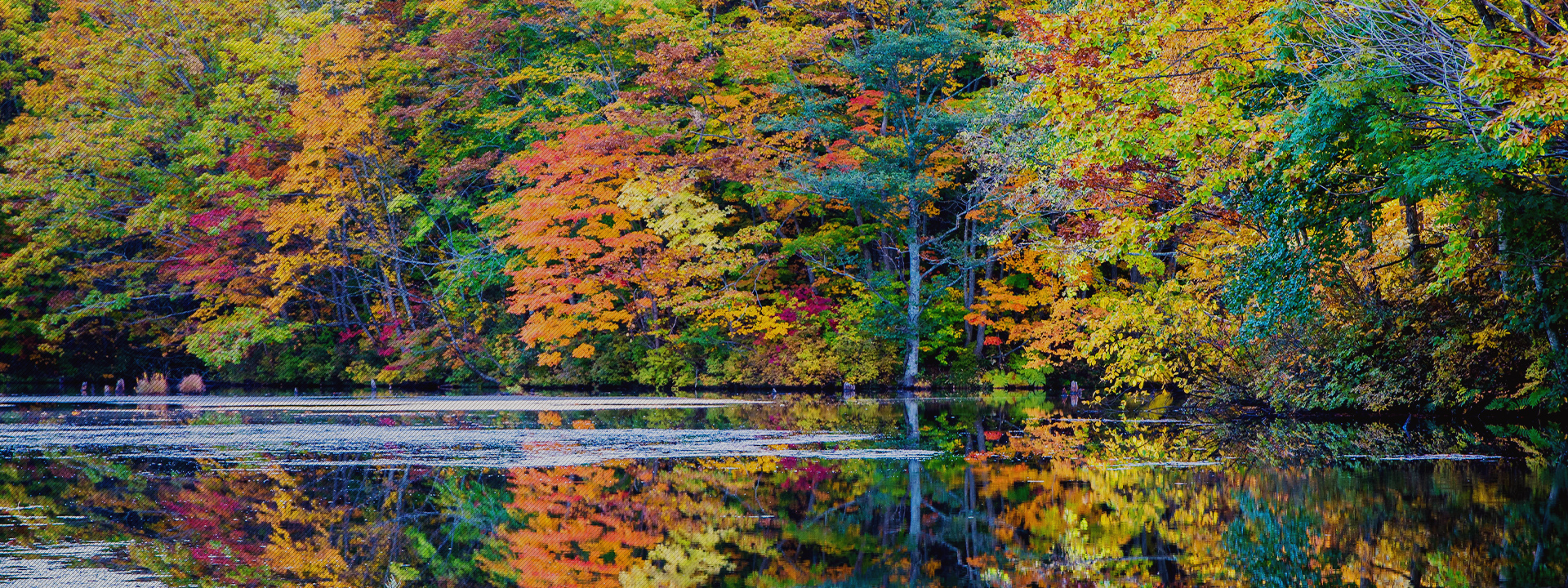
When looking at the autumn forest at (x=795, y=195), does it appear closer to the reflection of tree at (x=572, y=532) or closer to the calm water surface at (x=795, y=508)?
the calm water surface at (x=795, y=508)

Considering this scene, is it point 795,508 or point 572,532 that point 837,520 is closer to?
point 795,508

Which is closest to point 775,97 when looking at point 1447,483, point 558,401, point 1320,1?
point 558,401

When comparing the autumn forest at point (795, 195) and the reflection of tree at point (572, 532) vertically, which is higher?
the autumn forest at point (795, 195)

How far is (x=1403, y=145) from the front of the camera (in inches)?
455

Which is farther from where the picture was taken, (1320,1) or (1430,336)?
(1430,336)

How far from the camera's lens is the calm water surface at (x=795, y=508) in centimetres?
641

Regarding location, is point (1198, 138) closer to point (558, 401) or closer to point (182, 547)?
point (182, 547)

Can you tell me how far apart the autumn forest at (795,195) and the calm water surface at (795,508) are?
2179 millimetres

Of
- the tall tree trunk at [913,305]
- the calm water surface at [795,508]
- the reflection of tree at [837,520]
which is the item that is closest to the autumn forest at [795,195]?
the tall tree trunk at [913,305]

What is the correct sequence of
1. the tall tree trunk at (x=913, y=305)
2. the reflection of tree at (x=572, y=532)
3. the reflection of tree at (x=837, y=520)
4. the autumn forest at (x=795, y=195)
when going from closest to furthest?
the reflection of tree at (x=837, y=520)
the reflection of tree at (x=572, y=532)
the autumn forest at (x=795, y=195)
the tall tree trunk at (x=913, y=305)

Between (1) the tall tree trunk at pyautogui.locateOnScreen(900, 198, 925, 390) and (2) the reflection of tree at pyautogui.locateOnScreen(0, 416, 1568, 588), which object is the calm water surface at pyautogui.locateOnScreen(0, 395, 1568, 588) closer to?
(2) the reflection of tree at pyautogui.locateOnScreen(0, 416, 1568, 588)

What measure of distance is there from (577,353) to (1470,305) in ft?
68.2

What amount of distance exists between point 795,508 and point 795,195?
76.4 feet

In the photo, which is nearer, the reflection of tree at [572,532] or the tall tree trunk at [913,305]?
the reflection of tree at [572,532]
